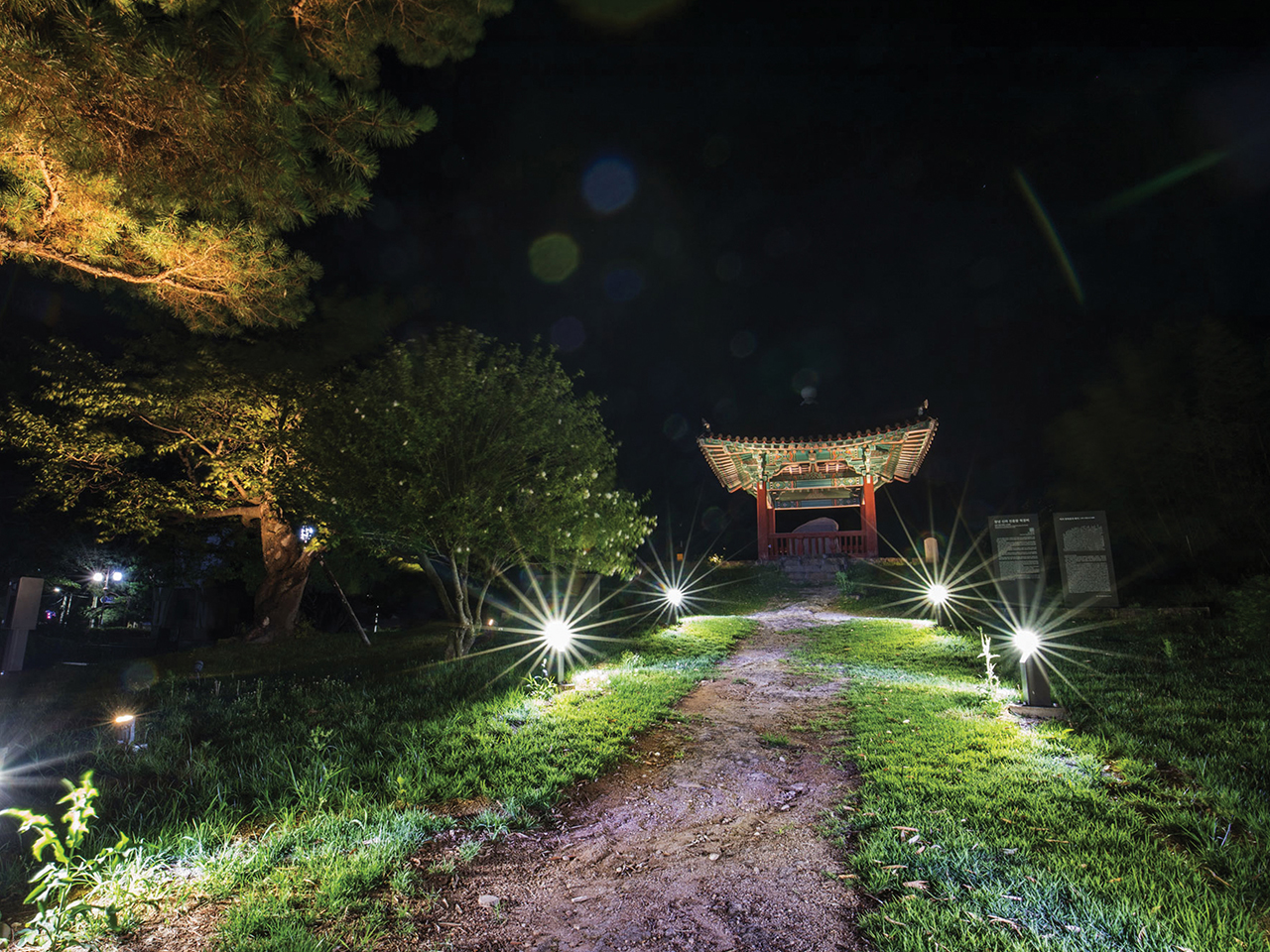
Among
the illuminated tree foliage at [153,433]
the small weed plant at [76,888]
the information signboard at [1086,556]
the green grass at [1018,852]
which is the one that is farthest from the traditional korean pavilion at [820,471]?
the small weed plant at [76,888]

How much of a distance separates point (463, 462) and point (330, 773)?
5485 millimetres

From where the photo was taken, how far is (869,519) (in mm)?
22578

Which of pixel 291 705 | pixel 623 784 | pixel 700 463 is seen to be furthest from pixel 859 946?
pixel 700 463

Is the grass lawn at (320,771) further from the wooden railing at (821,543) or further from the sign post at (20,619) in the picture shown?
the wooden railing at (821,543)

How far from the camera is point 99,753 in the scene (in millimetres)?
5027

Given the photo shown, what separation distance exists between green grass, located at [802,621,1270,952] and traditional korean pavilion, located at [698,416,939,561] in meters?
16.7

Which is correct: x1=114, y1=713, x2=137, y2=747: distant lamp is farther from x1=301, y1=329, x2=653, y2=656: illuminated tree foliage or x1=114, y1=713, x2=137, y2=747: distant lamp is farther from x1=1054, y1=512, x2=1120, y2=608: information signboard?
x1=1054, y1=512, x2=1120, y2=608: information signboard

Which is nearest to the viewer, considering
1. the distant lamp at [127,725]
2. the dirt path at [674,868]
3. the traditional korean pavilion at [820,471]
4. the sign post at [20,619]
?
the dirt path at [674,868]

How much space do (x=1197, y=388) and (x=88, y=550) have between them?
96.6ft

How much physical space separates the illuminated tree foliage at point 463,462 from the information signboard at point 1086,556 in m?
7.74

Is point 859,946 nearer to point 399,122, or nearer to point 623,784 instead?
point 623,784

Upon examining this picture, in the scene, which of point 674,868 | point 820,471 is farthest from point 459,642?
point 820,471

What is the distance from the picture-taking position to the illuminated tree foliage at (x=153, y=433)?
13.1 meters

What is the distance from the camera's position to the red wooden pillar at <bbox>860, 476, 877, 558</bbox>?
2197 cm
